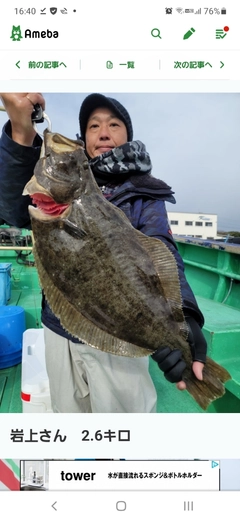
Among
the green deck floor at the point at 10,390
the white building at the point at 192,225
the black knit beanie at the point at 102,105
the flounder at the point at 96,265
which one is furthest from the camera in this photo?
the white building at the point at 192,225

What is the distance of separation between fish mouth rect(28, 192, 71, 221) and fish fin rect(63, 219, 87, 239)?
0.09 ft

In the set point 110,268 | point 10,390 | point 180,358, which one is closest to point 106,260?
point 110,268

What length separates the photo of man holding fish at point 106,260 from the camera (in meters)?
0.87

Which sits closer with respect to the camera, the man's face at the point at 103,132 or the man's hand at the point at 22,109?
the man's hand at the point at 22,109

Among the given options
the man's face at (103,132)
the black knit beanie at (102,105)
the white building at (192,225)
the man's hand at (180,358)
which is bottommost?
the white building at (192,225)

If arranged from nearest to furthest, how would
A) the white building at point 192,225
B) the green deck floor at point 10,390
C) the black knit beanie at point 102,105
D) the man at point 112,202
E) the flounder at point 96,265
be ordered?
the flounder at point 96,265 → the man at point 112,202 → the black knit beanie at point 102,105 → the green deck floor at point 10,390 → the white building at point 192,225

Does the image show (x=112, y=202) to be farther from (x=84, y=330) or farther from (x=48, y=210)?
(x=84, y=330)

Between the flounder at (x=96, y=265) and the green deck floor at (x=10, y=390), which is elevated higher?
the flounder at (x=96, y=265)

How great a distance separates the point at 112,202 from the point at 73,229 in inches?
9.8
